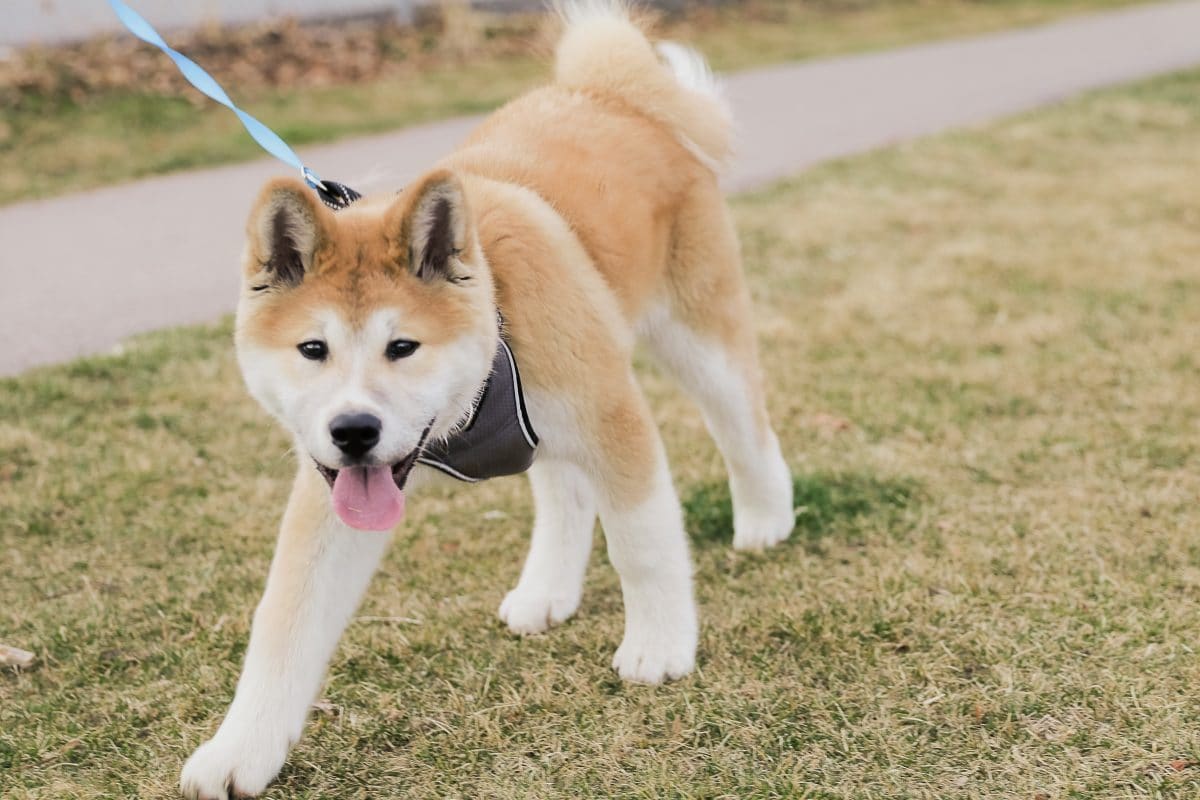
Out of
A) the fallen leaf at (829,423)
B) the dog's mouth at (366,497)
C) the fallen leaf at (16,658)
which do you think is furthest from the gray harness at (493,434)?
the fallen leaf at (829,423)

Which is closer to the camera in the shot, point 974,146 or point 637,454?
point 637,454

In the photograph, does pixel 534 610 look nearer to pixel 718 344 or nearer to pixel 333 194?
pixel 718 344

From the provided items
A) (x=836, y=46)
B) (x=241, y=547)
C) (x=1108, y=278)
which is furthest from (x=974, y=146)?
(x=241, y=547)

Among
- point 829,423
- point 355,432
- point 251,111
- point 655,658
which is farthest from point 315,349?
point 251,111

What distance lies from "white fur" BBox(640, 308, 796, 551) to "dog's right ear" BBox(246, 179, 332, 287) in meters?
1.21

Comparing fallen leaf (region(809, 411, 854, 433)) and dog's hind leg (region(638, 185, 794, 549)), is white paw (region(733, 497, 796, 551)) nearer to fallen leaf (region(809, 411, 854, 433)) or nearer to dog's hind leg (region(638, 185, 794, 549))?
dog's hind leg (region(638, 185, 794, 549))

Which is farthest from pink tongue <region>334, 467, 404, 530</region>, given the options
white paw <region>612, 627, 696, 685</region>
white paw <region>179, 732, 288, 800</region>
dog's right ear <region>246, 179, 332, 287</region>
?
white paw <region>612, 627, 696, 685</region>

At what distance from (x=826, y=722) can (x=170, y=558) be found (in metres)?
2.08

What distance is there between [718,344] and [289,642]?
1.46m

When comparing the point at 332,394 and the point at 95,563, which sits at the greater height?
the point at 332,394

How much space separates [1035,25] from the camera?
15211mm

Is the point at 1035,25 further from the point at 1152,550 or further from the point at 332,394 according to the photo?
the point at 332,394

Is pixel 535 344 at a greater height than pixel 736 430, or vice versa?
pixel 535 344

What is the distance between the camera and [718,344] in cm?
366
